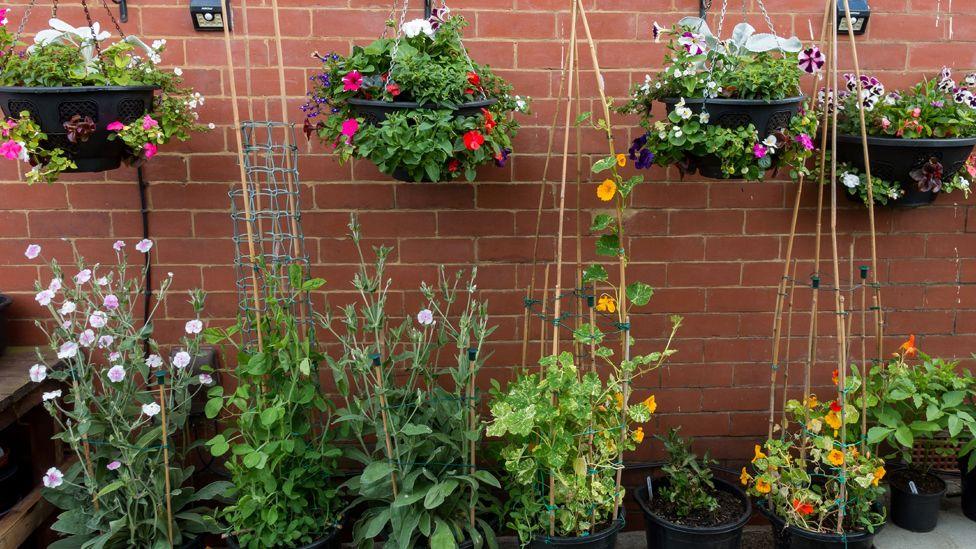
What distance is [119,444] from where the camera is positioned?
2.51 meters

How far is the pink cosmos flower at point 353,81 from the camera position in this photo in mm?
2449

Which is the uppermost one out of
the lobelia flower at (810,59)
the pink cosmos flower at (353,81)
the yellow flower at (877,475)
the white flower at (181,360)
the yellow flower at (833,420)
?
the lobelia flower at (810,59)

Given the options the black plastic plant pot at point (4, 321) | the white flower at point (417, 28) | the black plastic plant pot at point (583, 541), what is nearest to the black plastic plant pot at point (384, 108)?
the white flower at point (417, 28)

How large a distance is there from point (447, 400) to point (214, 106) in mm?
1291

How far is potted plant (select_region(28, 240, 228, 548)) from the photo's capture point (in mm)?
2518

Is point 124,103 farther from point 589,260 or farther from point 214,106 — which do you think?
point 589,260

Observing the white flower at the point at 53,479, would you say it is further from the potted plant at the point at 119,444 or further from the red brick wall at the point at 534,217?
the red brick wall at the point at 534,217

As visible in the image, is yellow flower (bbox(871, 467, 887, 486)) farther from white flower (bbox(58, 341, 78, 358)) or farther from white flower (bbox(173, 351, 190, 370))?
white flower (bbox(58, 341, 78, 358))

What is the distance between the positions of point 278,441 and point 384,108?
106 centimetres

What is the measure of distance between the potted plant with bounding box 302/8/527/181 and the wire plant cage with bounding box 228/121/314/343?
25 centimetres

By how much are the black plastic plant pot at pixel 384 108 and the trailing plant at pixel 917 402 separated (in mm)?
1719

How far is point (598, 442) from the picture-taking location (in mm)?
2668

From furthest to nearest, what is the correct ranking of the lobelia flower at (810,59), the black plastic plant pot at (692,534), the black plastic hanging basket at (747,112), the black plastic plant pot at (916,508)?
1. the black plastic plant pot at (916,508)
2. the black plastic plant pot at (692,534)
3. the lobelia flower at (810,59)
4. the black plastic hanging basket at (747,112)

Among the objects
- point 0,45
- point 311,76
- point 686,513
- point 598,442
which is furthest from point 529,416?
point 0,45
